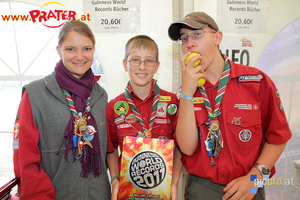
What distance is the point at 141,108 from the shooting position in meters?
2.12

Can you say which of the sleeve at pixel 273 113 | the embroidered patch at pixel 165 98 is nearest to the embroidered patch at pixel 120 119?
the embroidered patch at pixel 165 98

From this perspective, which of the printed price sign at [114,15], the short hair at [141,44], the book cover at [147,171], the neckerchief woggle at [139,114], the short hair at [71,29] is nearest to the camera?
the book cover at [147,171]

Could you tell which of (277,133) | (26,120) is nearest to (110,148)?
(26,120)

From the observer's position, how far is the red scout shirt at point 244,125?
5.56ft

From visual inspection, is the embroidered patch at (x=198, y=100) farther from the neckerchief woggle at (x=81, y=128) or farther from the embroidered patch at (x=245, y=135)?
the neckerchief woggle at (x=81, y=128)

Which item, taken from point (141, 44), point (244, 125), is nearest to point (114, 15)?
point (141, 44)

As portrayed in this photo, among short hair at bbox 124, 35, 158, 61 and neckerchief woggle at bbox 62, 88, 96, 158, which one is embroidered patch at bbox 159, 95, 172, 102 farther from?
neckerchief woggle at bbox 62, 88, 96, 158

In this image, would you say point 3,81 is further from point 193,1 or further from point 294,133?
point 294,133

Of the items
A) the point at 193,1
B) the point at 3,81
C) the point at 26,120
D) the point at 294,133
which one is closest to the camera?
the point at 26,120

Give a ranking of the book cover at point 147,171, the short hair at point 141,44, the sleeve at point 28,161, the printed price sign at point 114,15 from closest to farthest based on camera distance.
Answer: the sleeve at point 28,161 → the book cover at point 147,171 → the short hair at point 141,44 → the printed price sign at point 114,15

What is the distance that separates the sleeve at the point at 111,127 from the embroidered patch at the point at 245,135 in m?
1.32

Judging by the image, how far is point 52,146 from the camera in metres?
1.70

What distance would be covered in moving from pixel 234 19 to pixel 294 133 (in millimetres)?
2239

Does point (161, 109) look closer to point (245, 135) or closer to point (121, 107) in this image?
point (121, 107)
